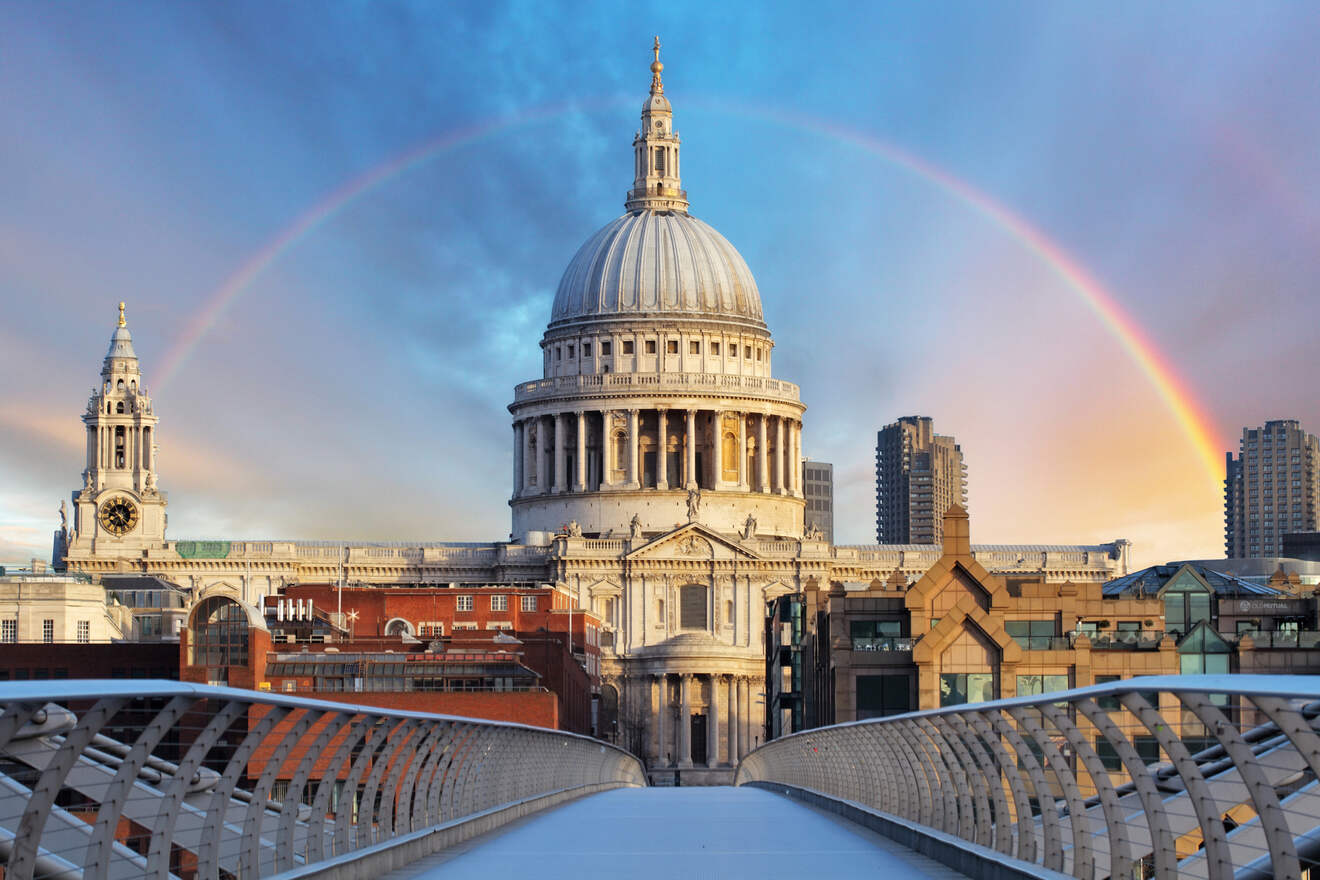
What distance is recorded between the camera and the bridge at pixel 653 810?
15148 mm

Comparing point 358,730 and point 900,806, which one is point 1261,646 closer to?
point 900,806

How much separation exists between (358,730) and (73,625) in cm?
11465

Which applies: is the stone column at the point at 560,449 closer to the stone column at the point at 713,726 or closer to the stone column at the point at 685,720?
the stone column at the point at 685,720

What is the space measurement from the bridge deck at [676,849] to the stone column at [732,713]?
12158cm

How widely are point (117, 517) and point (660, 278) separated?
1948 inches

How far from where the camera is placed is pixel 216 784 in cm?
1845

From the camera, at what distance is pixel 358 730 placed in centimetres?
2247

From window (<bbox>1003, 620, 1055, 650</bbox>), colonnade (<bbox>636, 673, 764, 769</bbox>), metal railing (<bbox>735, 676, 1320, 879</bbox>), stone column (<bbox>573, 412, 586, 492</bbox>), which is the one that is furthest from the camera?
stone column (<bbox>573, 412, 586, 492</bbox>)

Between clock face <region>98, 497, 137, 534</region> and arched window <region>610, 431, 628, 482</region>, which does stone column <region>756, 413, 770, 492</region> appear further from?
clock face <region>98, 497, 137, 534</region>

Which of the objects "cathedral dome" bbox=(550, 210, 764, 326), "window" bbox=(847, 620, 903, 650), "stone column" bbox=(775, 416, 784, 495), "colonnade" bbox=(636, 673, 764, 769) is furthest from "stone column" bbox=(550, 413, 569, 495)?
"window" bbox=(847, 620, 903, 650)

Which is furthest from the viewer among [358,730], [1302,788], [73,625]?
[73,625]

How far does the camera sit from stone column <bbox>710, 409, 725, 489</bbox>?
187m

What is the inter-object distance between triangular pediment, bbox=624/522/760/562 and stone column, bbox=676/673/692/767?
15927 mm

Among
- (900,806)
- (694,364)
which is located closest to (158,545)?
(694,364)
